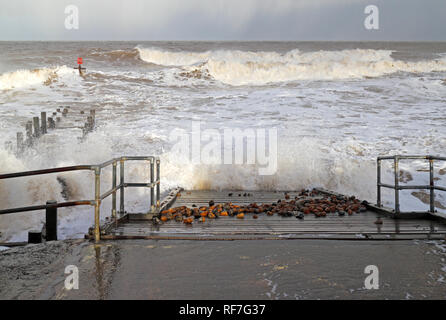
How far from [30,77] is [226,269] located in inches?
1136

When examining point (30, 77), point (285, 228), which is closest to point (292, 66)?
point (30, 77)

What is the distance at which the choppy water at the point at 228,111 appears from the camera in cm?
1023

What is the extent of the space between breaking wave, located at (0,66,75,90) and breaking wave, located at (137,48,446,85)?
895cm

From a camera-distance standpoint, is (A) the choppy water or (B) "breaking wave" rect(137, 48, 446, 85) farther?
(B) "breaking wave" rect(137, 48, 446, 85)

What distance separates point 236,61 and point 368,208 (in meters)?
28.8

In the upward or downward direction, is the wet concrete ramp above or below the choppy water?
below

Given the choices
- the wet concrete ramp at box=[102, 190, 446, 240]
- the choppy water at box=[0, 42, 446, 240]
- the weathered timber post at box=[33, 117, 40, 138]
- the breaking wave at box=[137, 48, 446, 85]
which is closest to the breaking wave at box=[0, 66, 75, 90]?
the choppy water at box=[0, 42, 446, 240]

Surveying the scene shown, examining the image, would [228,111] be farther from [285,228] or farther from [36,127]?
[285,228]

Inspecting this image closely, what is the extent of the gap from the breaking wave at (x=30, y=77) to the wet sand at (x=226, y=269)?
2481 centimetres

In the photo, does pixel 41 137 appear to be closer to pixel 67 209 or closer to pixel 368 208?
pixel 67 209

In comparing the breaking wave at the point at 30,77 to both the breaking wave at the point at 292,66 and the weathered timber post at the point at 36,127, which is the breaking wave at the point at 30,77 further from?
the weathered timber post at the point at 36,127

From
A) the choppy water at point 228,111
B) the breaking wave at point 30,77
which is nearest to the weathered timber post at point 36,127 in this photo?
the choppy water at point 228,111

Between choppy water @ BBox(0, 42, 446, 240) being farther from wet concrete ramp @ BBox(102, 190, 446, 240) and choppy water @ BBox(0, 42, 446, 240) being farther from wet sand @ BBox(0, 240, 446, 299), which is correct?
wet sand @ BBox(0, 240, 446, 299)

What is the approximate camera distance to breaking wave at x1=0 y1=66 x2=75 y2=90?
1022 inches
